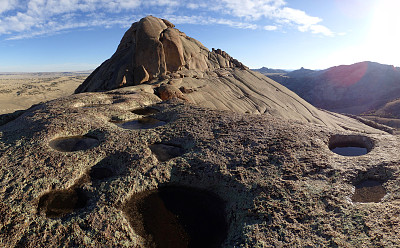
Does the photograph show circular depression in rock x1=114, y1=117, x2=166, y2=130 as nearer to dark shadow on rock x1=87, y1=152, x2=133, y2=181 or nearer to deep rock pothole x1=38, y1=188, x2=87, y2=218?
dark shadow on rock x1=87, y1=152, x2=133, y2=181

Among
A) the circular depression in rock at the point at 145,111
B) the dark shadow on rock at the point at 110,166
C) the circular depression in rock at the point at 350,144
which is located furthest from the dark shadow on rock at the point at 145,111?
the circular depression in rock at the point at 350,144

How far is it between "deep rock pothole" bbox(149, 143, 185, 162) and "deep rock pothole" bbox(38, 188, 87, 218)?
234cm

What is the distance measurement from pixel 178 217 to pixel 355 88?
85121mm

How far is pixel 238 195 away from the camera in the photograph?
5449 millimetres

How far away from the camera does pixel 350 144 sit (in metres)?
7.97

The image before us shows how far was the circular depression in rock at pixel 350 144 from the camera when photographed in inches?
300

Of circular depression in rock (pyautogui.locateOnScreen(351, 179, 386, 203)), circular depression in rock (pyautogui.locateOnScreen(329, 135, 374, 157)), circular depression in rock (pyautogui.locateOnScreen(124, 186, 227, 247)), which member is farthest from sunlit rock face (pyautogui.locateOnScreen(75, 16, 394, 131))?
circular depression in rock (pyautogui.locateOnScreen(351, 179, 386, 203))

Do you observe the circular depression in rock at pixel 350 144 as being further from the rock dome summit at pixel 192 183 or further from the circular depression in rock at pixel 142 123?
the circular depression in rock at pixel 142 123

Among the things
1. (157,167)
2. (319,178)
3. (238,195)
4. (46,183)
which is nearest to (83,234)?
(46,183)

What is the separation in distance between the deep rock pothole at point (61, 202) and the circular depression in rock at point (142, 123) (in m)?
4.20

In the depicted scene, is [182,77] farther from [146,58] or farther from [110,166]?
[110,166]

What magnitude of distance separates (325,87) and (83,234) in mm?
88924

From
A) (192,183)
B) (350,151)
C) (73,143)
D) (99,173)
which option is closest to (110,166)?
(99,173)

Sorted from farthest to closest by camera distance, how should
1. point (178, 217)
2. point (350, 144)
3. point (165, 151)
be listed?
point (350, 144)
point (165, 151)
point (178, 217)
